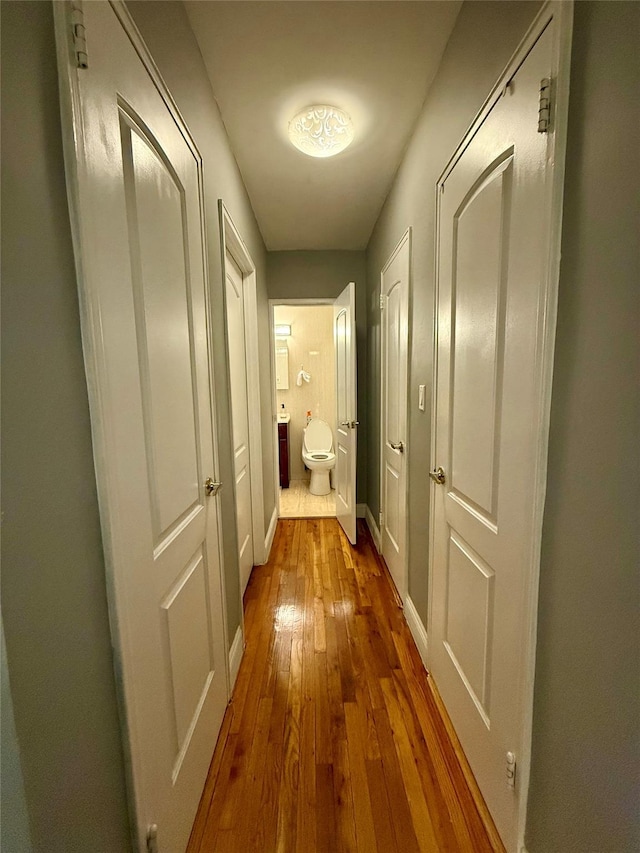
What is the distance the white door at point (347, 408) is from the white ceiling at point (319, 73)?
772 millimetres

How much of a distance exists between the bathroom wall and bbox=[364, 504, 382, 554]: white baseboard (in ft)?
4.60

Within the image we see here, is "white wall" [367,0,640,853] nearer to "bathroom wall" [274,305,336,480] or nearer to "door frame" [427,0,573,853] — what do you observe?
"door frame" [427,0,573,853]

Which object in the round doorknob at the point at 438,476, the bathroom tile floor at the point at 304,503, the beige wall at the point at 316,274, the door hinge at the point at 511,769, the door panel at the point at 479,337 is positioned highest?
the beige wall at the point at 316,274

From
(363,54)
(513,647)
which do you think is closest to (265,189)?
(363,54)

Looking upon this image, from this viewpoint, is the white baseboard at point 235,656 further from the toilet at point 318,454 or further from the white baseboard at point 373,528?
the toilet at point 318,454

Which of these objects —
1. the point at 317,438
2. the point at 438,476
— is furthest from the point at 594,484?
the point at 317,438

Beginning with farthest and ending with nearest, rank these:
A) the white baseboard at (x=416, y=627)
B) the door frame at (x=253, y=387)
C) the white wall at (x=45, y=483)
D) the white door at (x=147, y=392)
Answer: the door frame at (x=253, y=387) → the white baseboard at (x=416, y=627) → the white door at (x=147, y=392) → the white wall at (x=45, y=483)

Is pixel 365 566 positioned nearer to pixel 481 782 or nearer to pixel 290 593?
pixel 290 593

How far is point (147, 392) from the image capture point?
79 centimetres

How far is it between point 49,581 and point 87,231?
1.93 feet

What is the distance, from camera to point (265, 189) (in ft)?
6.97

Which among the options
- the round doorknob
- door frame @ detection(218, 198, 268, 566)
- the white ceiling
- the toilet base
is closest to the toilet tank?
the toilet base

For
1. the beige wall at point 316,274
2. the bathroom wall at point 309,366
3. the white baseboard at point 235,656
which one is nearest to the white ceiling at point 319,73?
the beige wall at point 316,274

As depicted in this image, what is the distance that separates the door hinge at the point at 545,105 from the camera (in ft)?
Answer: 2.34
